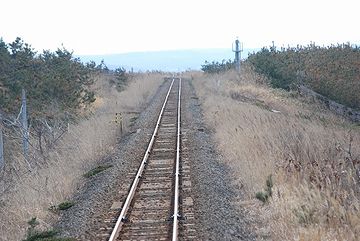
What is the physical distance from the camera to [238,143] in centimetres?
1512

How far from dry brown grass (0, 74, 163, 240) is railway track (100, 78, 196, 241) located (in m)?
1.48

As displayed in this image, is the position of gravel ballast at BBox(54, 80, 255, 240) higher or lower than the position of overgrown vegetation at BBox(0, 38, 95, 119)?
lower

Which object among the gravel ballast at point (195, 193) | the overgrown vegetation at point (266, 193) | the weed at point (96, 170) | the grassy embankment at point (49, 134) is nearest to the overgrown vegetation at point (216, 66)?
the grassy embankment at point (49, 134)

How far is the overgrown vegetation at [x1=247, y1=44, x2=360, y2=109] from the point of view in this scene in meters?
27.0

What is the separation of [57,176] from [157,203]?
11.5ft

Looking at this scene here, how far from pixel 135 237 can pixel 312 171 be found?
370cm

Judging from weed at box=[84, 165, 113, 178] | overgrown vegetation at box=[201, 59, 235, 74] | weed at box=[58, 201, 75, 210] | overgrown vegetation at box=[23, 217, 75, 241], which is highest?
overgrown vegetation at box=[201, 59, 235, 74]

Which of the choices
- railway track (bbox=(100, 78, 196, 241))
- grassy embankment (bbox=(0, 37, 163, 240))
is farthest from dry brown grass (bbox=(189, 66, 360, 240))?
grassy embankment (bbox=(0, 37, 163, 240))

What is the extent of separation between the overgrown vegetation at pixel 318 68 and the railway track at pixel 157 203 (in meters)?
13.4

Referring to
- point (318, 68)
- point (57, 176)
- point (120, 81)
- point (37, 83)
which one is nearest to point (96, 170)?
point (57, 176)

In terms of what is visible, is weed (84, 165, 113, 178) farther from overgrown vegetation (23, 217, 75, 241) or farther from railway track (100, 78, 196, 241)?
overgrown vegetation (23, 217, 75, 241)

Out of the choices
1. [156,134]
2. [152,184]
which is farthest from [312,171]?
[156,134]

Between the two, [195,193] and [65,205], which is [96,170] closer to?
[65,205]

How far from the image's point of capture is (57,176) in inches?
510
